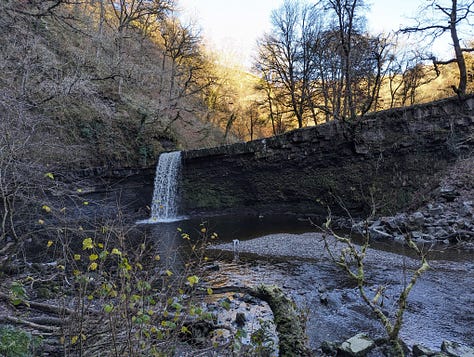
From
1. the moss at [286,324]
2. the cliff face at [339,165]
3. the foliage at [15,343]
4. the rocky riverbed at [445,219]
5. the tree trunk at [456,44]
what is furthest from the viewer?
the cliff face at [339,165]

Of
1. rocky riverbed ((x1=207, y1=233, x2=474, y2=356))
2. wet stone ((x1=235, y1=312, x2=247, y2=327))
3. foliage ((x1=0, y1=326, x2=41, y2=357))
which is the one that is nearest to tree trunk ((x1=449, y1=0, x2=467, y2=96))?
rocky riverbed ((x1=207, y1=233, x2=474, y2=356))

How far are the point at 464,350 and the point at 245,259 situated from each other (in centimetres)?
517

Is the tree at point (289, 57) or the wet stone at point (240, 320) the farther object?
the tree at point (289, 57)

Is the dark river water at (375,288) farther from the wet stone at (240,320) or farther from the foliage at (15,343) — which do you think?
the foliage at (15,343)

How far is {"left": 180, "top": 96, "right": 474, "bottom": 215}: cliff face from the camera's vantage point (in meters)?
12.6

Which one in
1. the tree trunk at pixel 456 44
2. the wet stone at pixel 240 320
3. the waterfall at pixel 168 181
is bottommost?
the wet stone at pixel 240 320

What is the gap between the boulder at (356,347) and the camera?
11.4 feet

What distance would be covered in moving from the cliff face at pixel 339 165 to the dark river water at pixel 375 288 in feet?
12.3

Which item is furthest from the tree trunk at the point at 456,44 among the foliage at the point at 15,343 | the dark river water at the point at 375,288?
the foliage at the point at 15,343

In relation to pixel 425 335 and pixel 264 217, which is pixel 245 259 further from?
pixel 264 217

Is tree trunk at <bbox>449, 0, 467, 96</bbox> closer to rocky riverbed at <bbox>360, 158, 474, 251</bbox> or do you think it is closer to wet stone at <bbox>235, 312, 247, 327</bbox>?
rocky riverbed at <bbox>360, 158, 474, 251</bbox>

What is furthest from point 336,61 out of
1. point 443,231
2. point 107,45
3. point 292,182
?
point 107,45

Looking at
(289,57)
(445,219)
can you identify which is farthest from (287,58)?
(445,219)

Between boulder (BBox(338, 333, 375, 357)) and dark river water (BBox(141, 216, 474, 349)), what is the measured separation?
1.27 feet
